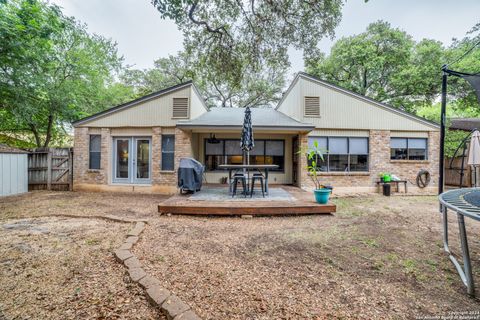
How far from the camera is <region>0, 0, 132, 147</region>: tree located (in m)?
6.06

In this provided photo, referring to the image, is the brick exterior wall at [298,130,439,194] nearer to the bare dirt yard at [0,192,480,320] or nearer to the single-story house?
the single-story house

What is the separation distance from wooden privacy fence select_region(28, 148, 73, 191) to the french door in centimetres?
205

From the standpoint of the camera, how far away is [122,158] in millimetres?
8523

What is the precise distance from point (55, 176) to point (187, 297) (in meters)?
9.97

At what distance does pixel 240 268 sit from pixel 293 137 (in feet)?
26.0

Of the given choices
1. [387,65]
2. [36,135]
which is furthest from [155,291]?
[387,65]

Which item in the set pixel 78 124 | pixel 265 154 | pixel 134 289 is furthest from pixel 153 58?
pixel 134 289

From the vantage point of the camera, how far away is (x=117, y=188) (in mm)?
8258

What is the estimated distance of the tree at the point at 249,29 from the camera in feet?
18.6

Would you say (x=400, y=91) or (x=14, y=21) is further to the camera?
(x=400, y=91)

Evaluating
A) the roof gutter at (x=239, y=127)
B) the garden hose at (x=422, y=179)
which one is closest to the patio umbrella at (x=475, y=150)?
the garden hose at (x=422, y=179)

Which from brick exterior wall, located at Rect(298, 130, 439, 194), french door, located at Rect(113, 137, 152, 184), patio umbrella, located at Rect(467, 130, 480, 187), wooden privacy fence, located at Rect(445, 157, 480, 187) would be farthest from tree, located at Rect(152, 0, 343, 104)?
wooden privacy fence, located at Rect(445, 157, 480, 187)

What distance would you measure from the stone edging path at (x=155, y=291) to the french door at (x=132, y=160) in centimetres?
588

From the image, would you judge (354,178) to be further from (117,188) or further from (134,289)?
(117,188)
